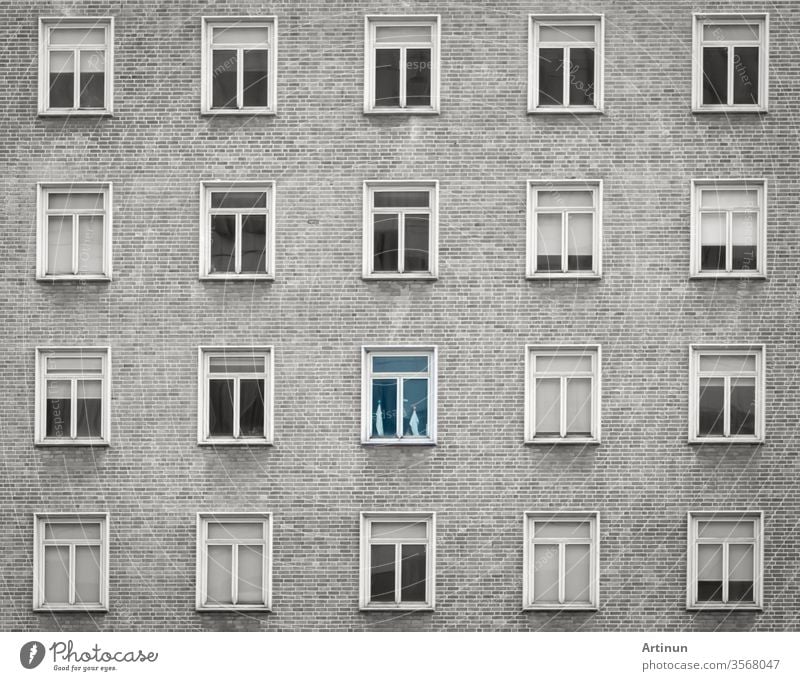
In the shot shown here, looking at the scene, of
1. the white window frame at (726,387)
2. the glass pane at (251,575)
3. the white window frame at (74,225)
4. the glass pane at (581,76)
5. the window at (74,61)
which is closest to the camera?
the white window frame at (726,387)

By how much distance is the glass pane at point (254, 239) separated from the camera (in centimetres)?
2069

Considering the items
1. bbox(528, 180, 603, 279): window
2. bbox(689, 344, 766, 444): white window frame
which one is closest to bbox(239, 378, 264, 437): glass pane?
bbox(528, 180, 603, 279): window

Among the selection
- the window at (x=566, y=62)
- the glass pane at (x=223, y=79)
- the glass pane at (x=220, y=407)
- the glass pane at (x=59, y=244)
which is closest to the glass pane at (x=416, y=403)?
the glass pane at (x=220, y=407)

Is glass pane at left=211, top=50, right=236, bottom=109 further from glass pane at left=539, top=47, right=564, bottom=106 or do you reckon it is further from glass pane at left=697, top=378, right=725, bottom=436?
glass pane at left=697, top=378, right=725, bottom=436

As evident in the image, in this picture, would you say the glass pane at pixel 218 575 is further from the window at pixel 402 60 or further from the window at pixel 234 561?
the window at pixel 402 60

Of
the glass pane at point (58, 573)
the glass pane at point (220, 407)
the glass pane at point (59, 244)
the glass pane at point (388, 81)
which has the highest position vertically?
the glass pane at point (388, 81)

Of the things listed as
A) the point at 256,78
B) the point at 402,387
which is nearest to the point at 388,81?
the point at 256,78

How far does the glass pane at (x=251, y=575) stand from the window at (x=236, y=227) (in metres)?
4.59

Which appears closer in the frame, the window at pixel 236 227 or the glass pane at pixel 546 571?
the glass pane at pixel 546 571

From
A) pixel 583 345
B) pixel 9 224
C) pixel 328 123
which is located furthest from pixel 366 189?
pixel 9 224

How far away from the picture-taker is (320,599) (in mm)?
20281

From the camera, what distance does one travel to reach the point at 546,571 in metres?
20.4

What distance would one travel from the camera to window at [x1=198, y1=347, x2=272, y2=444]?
20.6 m

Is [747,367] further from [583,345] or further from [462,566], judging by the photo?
[462,566]
